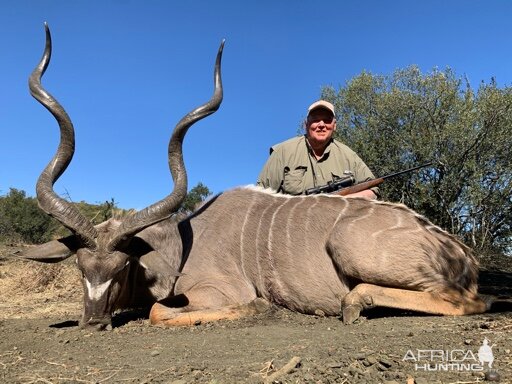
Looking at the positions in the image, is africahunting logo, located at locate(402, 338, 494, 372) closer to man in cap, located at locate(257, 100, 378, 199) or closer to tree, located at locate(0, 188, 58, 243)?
man in cap, located at locate(257, 100, 378, 199)

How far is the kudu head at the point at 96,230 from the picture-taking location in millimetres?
3062

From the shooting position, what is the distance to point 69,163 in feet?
11.8

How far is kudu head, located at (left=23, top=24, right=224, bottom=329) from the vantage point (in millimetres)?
3062

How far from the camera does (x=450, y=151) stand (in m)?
8.30

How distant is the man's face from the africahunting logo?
2.94m

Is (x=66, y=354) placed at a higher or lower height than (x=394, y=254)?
lower

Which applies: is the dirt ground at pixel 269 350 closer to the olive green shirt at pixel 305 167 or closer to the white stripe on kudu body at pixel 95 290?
the white stripe on kudu body at pixel 95 290

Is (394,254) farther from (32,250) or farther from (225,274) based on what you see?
(32,250)

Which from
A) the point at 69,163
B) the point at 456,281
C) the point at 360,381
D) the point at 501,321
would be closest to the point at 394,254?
the point at 456,281

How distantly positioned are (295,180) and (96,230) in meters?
2.06

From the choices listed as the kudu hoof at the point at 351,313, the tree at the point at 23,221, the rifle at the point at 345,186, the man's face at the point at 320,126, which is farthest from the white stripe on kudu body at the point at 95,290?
the tree at the point at 23,221

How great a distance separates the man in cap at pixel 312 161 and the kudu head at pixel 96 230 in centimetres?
127

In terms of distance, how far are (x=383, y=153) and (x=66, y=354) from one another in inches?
294

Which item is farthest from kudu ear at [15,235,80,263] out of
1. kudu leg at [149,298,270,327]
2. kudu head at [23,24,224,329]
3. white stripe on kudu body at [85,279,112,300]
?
kudu leg at [149,298,270,327]
